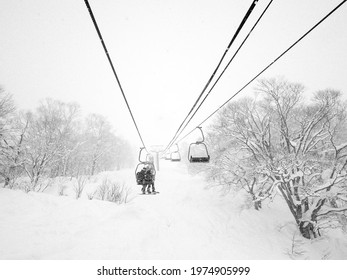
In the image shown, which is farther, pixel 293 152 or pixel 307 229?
pixel 293 152

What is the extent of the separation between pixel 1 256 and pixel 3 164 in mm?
16757

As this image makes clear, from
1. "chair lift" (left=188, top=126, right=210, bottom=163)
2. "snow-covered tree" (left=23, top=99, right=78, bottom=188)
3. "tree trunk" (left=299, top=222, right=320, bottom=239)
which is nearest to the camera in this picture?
"chair lift" (left=188, top=126, right=210, bottom=163)

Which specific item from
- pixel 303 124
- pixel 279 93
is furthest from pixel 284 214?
pixel 279 93

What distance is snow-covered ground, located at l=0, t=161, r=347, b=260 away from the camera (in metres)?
8.10

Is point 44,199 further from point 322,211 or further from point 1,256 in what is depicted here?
point 322,211

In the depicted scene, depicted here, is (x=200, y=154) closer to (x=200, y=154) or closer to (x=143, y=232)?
(x=200, y=154)

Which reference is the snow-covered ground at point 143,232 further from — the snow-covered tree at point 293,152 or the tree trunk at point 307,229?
the snow-covered tree at point 293,152

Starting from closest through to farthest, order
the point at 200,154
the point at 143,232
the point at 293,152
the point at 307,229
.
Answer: the point at 143,232, the point at 307,229, the point at 293,152, the point at 200,154

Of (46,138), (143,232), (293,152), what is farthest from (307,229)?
(46,138)

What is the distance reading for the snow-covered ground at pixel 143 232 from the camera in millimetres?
8102

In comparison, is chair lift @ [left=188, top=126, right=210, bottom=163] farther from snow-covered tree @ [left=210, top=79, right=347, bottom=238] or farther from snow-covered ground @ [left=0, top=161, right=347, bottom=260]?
snow-covered ground @ [left=0, top=161, right=347, bottom=260]

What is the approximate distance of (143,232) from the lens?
10.7 meters

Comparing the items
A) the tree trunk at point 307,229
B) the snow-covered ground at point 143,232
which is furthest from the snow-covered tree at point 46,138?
the tree trunk at point 307,229

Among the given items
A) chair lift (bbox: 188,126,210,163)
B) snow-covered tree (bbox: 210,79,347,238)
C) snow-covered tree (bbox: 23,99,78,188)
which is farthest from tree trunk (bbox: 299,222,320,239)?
snow-covered tree (bbox: 23,99,78,188)
